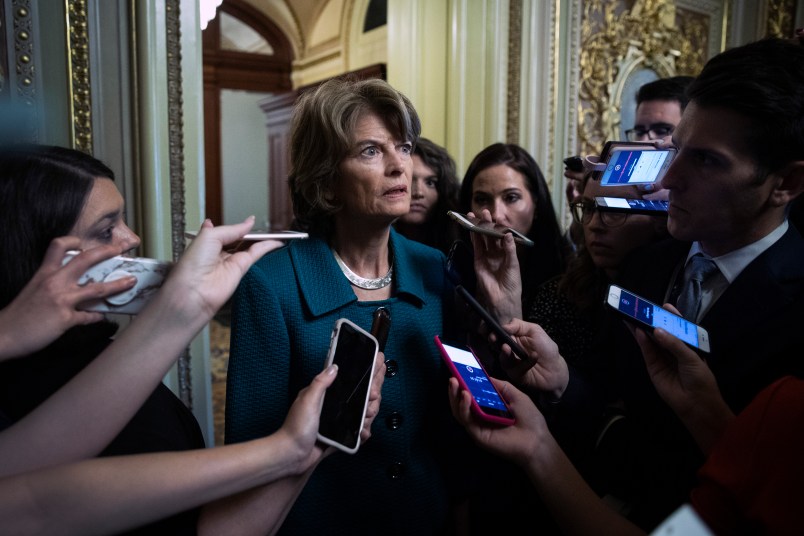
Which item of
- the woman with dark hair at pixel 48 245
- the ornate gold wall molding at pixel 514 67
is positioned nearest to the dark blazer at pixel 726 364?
the woman with dark hair at pixel 48 245

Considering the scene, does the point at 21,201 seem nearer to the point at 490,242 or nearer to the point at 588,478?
the point at 490,242

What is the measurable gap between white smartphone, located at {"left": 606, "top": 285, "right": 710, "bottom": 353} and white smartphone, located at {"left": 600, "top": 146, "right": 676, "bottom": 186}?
1.30 ft

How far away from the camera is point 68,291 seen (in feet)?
2.47

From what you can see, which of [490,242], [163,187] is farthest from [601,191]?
[163,187]

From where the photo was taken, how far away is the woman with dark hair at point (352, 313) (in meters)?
1.21

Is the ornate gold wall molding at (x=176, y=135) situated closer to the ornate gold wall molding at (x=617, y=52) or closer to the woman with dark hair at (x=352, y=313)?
the woman with dark hair at (x=352, y=313)

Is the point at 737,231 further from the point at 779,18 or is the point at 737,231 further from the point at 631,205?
the point at 779,18

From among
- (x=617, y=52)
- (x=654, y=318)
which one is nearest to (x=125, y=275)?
(x=654, y=318)

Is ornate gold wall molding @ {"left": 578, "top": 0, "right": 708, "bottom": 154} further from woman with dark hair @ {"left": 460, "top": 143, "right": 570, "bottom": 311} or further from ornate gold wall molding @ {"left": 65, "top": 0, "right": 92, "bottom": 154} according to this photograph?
ornate gold wall molding @ {"left": 65, "top": 0, "right": 92, "bottom": 154}

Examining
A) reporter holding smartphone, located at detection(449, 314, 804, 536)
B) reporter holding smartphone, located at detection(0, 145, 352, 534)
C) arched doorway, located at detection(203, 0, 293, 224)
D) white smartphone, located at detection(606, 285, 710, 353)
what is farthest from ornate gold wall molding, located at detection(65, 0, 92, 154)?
arched doorway, located at detection(203, 0, 293, 224)

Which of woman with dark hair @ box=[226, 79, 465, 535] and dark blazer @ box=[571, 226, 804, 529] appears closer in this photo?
dark blazer @ box=[571, 226, 804, 529]

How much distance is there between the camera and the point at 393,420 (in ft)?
4.24

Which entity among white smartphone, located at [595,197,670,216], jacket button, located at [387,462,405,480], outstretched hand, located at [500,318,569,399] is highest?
white smartphone, located at [595,197,670,216]

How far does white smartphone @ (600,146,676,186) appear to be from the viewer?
1.28 metres
